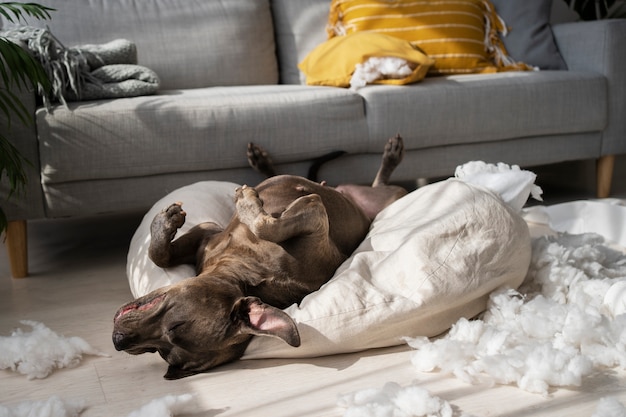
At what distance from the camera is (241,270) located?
6.34 ft

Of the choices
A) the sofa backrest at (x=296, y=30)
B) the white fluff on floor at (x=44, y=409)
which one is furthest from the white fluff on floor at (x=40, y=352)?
the sofa backrest at (x=296, y=30)

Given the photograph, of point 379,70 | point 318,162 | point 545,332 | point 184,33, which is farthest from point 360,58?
point 545,332

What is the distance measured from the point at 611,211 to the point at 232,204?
4.88ft

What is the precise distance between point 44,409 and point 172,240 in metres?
0.74

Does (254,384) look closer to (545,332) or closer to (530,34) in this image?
(545,332)

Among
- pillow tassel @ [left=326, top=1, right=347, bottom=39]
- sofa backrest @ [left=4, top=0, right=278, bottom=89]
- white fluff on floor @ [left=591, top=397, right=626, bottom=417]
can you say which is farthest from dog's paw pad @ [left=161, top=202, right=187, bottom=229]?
pillow tassel @ [left=326, top=1, right=347, bottom=39]

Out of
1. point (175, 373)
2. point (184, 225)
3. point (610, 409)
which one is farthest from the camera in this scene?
point (184, 225)

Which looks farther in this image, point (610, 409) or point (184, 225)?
point (184, 225)

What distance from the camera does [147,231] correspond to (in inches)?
94.3

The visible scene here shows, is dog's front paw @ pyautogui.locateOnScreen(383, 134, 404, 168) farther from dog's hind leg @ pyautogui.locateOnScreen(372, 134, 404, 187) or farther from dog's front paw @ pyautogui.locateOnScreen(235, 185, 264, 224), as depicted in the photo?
dog's front paw @ pyautogui.locateOnScreen(235, 185, 264, 224)

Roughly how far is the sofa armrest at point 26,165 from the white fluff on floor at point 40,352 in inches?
30.7

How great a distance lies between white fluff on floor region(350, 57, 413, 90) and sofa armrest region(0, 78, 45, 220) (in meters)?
1.28

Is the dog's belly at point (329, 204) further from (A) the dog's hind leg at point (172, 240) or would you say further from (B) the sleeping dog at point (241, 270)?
(A) the dog's hind leg at point (172, 240)

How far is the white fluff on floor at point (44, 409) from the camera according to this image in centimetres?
159
